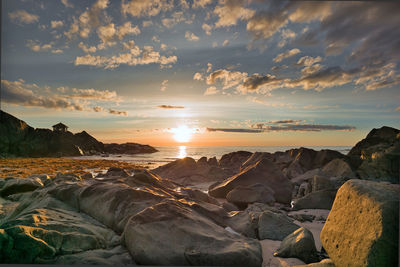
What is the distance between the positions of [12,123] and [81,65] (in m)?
39.9

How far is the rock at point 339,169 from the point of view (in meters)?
12.1

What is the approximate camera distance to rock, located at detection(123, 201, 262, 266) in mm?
3080

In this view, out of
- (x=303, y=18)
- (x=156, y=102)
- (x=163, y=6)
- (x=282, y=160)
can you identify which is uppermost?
(x=163, y=6)

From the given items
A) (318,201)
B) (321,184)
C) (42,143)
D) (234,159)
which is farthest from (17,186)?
(42,143)

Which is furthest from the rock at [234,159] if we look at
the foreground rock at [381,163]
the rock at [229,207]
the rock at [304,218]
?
the rock at [304,218]

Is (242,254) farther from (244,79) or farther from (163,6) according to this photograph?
(163,6)

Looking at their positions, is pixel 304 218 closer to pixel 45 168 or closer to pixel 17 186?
pixel 17 186

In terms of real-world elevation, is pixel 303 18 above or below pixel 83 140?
above

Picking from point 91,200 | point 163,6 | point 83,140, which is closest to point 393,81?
point 163,6

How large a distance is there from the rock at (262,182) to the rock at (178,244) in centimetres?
571

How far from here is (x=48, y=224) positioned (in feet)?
11.0

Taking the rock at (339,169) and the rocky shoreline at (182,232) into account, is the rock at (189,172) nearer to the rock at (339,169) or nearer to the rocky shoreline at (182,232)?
the rock at (339,169)

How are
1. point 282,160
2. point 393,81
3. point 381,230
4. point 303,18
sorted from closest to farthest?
point 381,230 → point 393,81 → point 303,18 → point 282,160

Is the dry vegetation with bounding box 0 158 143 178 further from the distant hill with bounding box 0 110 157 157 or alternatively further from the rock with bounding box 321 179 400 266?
the distant hill with bounding box 0 110 157 157
